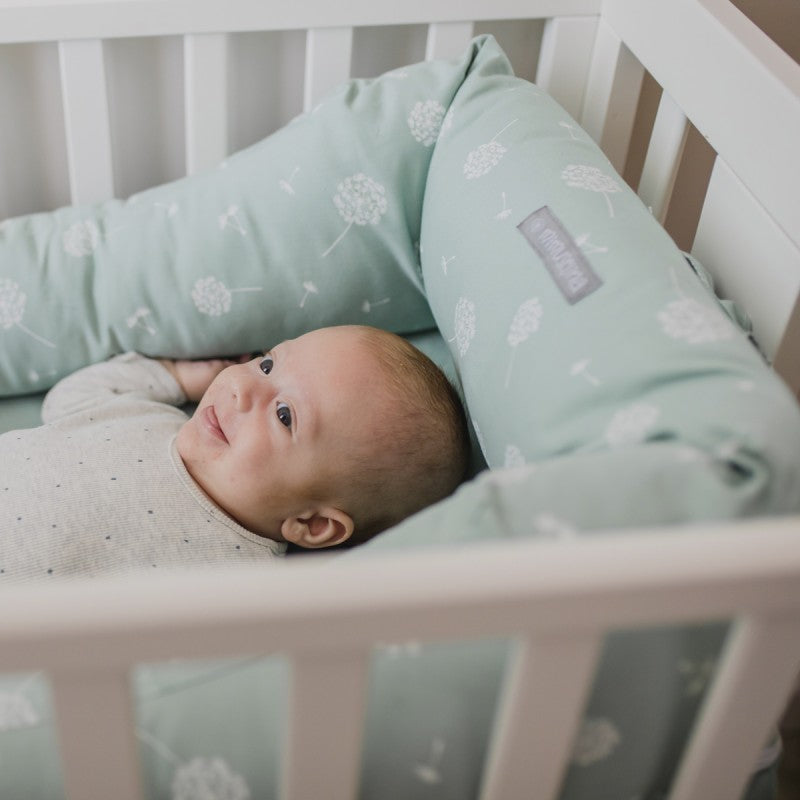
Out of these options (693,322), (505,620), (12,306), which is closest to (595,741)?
(505,620)

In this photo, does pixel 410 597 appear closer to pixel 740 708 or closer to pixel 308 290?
pixel 740 708

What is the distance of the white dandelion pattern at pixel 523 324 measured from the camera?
836 millimetres

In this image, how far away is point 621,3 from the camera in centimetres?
108

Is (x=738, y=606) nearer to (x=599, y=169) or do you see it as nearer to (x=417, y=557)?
(x=417, y=557)

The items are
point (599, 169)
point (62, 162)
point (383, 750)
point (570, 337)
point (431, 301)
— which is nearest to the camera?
point (383, 750)

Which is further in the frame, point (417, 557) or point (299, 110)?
point (299, 110)

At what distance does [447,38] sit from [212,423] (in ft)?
1.78

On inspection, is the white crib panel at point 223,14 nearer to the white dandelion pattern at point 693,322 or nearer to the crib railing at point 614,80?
the crib railing at point 614,80

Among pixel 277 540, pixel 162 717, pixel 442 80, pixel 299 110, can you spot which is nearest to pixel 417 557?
pixel 162 717

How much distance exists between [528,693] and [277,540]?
19.6 inches

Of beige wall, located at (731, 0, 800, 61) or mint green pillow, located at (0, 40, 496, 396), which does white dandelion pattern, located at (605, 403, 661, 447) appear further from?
beige wall, located at (731, 0, 800, 61)

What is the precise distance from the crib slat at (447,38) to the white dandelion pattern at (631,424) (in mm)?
630

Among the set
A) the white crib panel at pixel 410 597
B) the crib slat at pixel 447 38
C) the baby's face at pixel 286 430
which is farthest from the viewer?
the crib slat at pixel 447 38

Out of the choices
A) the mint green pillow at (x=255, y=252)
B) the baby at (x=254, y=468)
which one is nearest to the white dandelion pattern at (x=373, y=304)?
the mint green pillow at (x=255, y=252)
